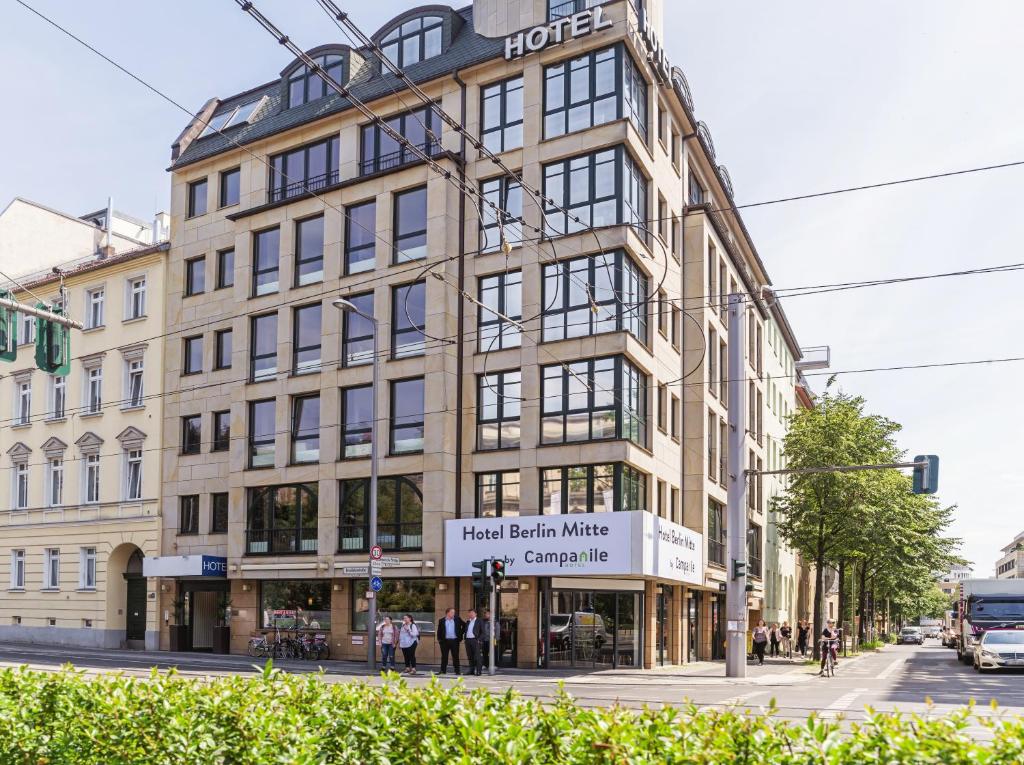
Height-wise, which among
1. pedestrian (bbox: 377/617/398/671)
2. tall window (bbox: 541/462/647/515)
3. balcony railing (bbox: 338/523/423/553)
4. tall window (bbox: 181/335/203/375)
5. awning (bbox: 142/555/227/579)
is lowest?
pedestrian (bbox: 377/617/398/671)

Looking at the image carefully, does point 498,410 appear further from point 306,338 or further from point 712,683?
point 712,683

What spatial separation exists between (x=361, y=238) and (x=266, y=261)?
4.31m

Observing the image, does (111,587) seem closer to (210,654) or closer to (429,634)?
(210,654)

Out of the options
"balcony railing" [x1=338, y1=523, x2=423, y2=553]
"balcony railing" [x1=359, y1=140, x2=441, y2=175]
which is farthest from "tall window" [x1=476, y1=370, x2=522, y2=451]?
"balcony railing" [x1=359, y1=140, x2=441, y2=175]

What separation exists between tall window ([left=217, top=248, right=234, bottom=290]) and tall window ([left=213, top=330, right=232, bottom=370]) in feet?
5.55

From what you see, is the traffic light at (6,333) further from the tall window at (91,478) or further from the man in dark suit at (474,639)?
the tall window at (91,478)

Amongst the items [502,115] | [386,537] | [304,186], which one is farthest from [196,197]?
[386,537]

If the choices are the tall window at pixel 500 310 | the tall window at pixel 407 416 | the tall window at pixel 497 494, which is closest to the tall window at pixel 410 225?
the tall window at pixel 500 310

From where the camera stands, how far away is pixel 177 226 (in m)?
41.4

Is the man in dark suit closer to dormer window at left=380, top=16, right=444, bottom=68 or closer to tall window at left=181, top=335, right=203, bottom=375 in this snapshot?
tall window at left=181, top=335, right=203, bottom=375

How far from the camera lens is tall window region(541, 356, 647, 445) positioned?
3109 centimetres

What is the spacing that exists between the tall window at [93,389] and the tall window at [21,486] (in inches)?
195

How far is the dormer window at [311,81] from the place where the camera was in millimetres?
38875

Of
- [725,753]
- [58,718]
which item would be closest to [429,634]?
[58,718]
